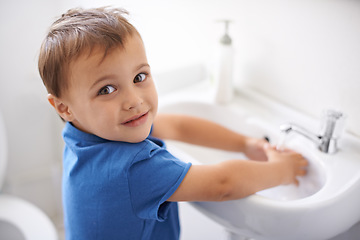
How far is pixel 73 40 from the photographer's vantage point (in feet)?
1.75

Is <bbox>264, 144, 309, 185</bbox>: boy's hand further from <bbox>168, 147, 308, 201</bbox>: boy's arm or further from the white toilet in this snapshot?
the white toilet

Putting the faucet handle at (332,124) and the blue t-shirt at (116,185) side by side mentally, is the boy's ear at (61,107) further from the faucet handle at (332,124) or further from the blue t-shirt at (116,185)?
the faucet handle at (332,124)

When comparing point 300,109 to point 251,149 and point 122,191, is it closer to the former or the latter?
point 251,149

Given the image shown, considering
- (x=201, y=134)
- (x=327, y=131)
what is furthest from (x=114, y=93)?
(x=327, y=131)

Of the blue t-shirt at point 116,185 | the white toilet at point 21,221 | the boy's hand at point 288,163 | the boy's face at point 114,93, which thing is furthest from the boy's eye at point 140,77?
the white toilet at point 21,221

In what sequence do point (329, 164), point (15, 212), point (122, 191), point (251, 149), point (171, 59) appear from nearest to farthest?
1. point (122, 191)
2. point (329, 164)
3. point (251, 149)
4. point (15, 212)
5. point (171, 59)

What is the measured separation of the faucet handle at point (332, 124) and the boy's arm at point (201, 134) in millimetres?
178

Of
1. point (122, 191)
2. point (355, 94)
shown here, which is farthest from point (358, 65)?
point (122, 191)

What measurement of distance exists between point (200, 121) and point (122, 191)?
0.36 m

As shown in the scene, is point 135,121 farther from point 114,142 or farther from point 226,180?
point 226,180

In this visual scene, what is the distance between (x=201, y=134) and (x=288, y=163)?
25 centimetres

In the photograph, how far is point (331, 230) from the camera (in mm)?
597

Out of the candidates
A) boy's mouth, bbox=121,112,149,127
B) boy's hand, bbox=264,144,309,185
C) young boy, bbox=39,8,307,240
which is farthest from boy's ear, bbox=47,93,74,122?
boy's hand, bbox=264,144,309,185

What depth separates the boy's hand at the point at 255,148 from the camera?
2.64ft
